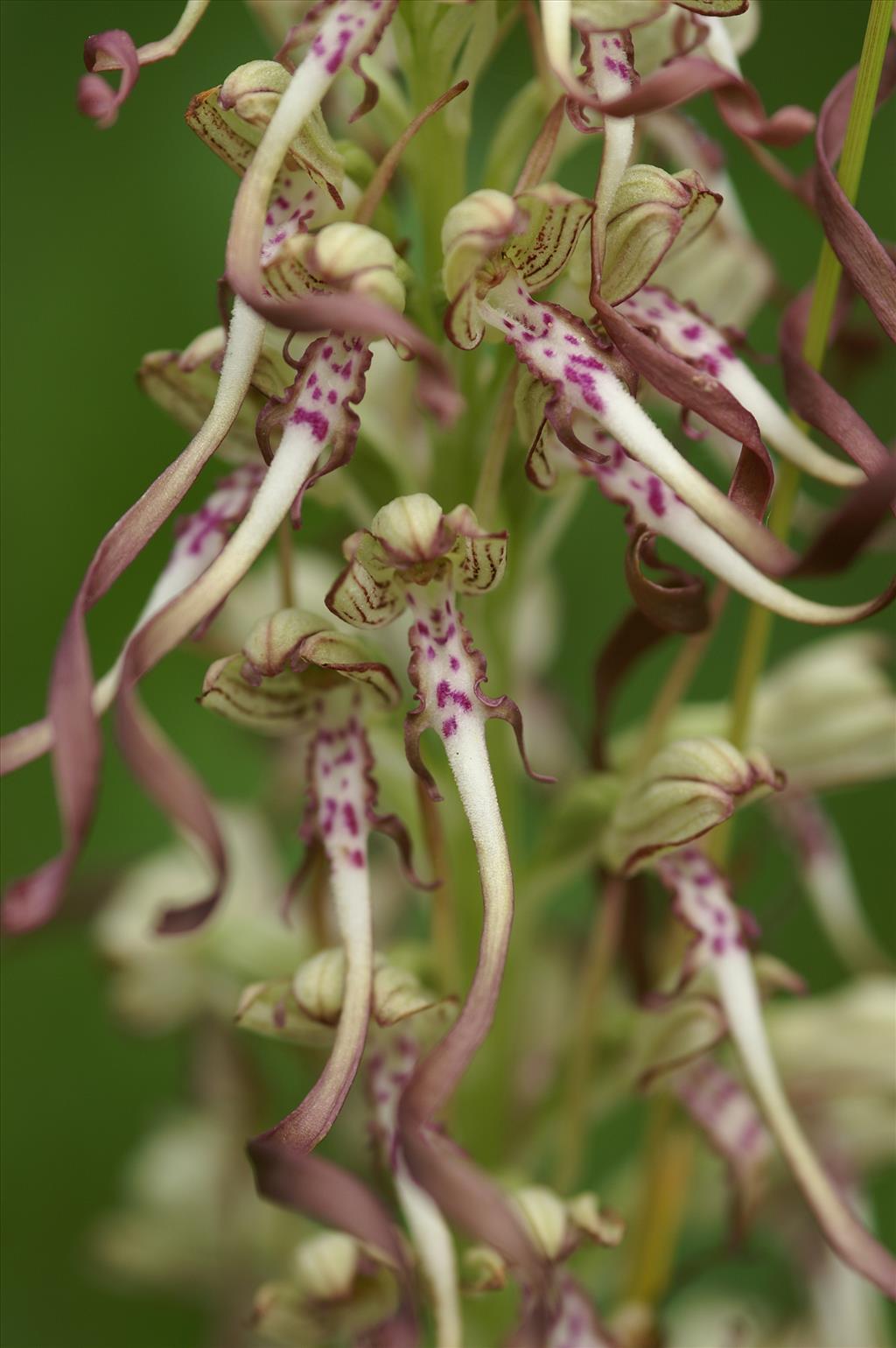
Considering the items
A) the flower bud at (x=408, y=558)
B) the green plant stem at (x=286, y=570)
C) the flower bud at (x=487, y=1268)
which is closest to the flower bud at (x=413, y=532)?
the flower bud at (x=408, y=558)

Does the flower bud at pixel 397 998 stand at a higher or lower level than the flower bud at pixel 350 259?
lower

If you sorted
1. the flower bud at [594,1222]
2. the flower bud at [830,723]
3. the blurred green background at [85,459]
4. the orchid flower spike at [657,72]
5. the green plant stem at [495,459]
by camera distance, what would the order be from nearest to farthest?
1. the orchid flower spike at [657,72]
2. the green plant stem at [495,459]
3. the flower bud at [594,1222]
4. the flower bud at [830,723]
5. the blurred green background at [85,459]

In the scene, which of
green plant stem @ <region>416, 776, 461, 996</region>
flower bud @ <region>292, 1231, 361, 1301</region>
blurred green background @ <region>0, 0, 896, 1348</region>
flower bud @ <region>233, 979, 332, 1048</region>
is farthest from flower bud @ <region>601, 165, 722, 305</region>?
blurred green background @ <region>0, 0, 896, 1348</region>

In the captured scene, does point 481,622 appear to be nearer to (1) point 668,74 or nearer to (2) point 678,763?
(2) point 678,763

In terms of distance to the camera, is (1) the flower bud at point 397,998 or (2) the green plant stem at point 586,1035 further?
(2) the green plant stem at point 586,1035

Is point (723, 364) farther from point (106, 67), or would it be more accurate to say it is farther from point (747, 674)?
point (106, 67)

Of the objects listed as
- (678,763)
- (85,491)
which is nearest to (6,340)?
(85,491)

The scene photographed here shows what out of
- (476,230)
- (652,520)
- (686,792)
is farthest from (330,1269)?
(476,230)

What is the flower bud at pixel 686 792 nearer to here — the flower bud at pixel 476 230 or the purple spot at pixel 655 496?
the purple spot at pixel 655 496

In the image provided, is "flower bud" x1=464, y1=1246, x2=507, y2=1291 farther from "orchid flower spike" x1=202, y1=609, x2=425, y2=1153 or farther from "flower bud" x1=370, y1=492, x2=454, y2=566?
"flower bud" x1=370, y1=492, x2=454, y2=566
